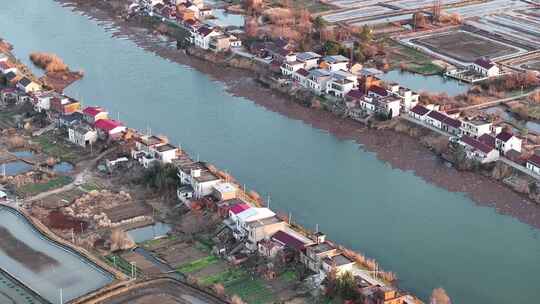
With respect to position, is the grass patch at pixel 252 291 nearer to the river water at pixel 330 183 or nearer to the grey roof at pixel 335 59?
the river water at pixel 330 183

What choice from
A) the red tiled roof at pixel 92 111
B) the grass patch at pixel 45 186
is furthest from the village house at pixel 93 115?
the grass patch at pixel 45 186

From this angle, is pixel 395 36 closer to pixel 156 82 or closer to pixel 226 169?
pixel 156 82

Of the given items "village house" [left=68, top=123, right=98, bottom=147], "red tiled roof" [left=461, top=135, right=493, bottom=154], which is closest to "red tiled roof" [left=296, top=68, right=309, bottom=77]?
"red tiled roof" [left=461, top=135, right=493, bottom=154]

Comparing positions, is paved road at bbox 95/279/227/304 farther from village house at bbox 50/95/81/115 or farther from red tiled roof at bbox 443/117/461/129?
red tiled roof at bbox 443/117/461/129

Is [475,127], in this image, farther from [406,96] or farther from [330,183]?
[330,183]

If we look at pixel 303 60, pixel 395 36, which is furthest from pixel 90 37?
pixel 395 36

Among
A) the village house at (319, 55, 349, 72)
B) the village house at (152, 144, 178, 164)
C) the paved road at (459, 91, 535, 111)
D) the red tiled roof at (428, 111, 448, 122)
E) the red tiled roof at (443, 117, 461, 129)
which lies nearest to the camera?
the village house at (152, 144, 178, 164)
